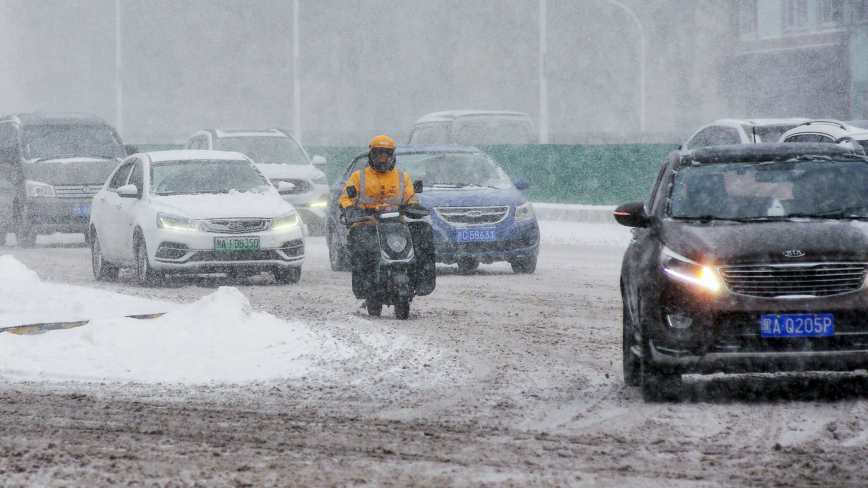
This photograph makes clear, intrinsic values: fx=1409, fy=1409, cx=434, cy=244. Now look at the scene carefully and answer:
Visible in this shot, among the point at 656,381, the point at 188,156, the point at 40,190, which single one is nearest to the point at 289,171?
the point at 40,190

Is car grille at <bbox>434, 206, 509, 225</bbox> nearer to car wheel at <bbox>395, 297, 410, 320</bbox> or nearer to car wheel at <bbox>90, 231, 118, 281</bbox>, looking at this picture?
car wheel at <bbox>90, 231, 118, 281</bbox>

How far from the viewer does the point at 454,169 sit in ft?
58.0

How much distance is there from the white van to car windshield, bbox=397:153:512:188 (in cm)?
709

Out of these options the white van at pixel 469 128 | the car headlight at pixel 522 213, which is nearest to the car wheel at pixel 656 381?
the car headlight at pixel 522 213

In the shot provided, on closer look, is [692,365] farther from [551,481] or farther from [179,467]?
[179,467]

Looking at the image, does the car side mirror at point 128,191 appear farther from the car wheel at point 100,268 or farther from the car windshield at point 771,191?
the car windshield at point 771,191

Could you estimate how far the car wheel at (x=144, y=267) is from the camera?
50.7 feet

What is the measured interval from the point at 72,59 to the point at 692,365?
61749 mm

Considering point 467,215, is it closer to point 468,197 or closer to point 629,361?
point 468,197

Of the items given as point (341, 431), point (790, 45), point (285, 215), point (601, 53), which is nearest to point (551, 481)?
point (341, 431)

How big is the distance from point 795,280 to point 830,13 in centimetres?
4546

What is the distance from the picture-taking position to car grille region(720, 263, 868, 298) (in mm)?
7598

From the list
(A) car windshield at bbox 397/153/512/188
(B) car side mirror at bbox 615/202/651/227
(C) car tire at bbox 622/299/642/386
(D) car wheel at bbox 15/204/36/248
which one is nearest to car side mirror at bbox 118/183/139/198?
(A) car windshield at bbox 397/153/512/188

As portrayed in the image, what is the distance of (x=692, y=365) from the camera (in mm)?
7637
